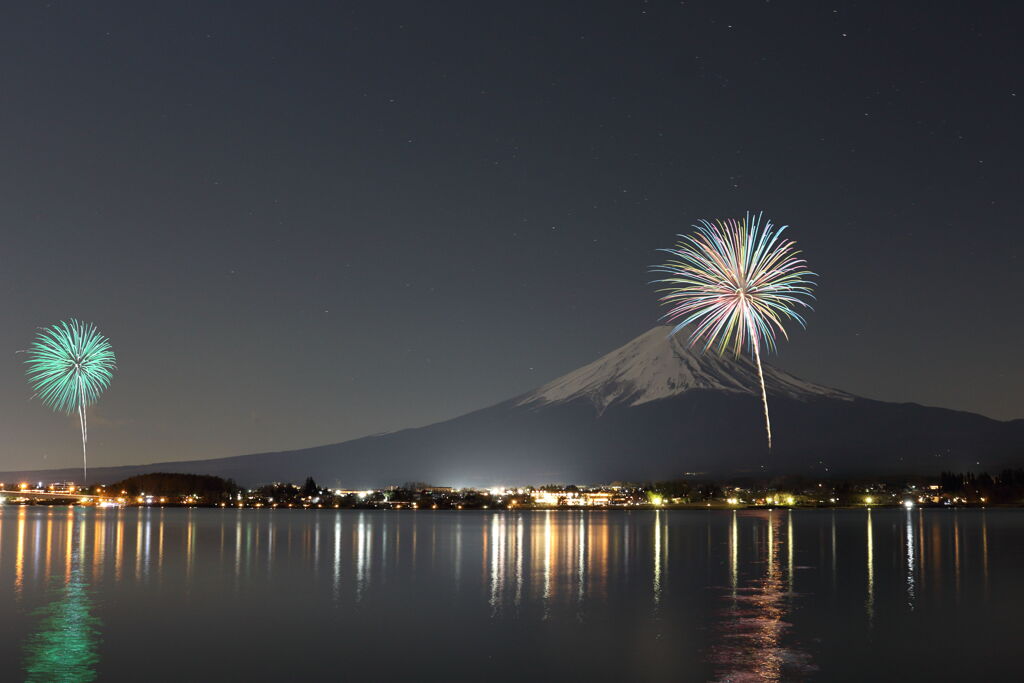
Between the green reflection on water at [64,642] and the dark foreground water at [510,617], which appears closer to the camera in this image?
the green reflection on water at [64,642]

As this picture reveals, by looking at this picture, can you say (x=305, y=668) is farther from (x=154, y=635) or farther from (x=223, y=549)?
(x=223, y=549)

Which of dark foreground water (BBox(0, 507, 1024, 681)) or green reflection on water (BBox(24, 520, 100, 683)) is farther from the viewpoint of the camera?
dark foreground water (BBox(0, 507, 1024, 681))

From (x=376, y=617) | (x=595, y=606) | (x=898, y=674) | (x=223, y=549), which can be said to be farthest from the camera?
(x=223, y=549)

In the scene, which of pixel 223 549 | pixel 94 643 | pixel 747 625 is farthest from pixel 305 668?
pixel 223 549
